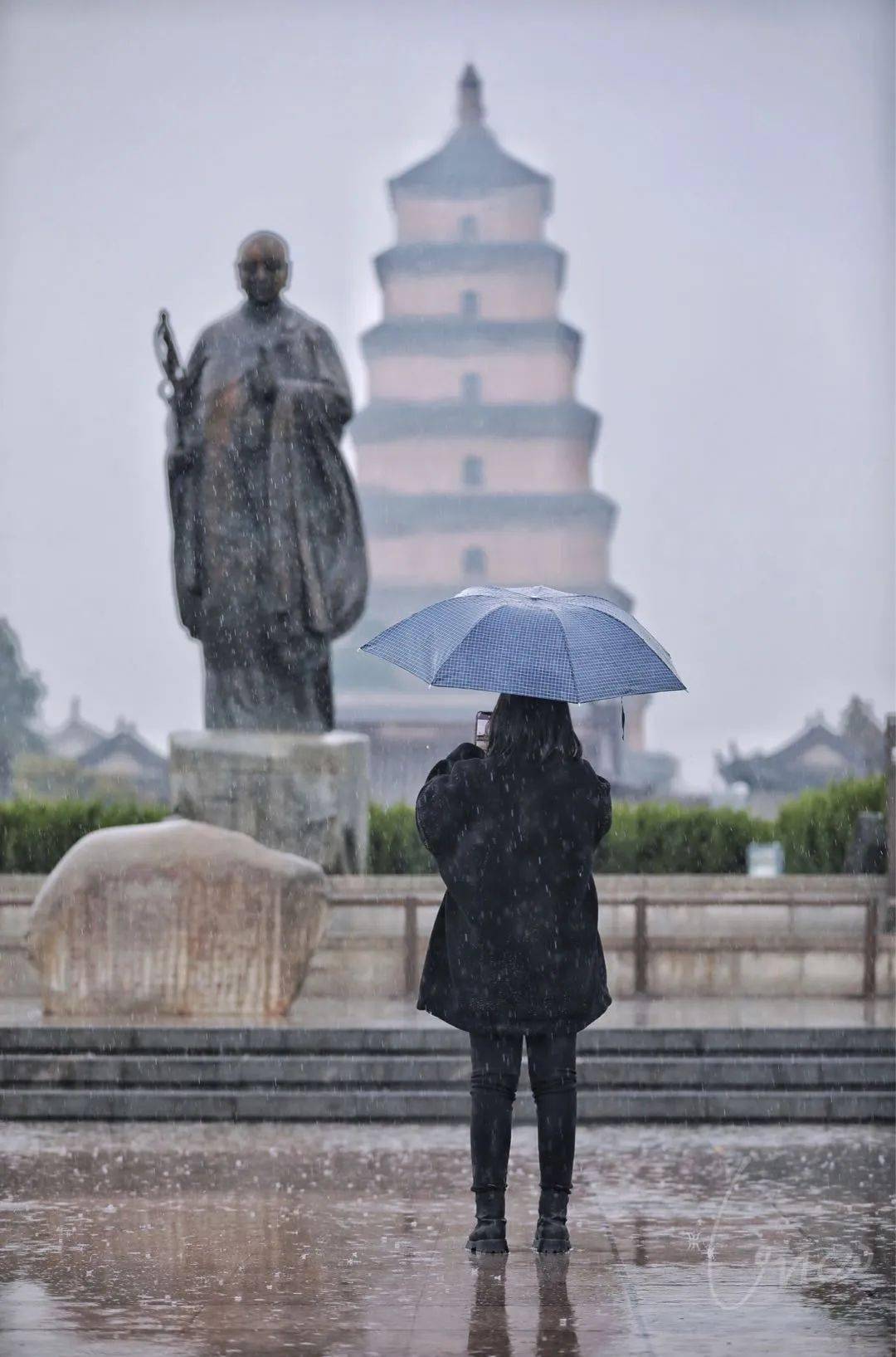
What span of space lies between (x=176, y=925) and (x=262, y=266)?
16.8 feet

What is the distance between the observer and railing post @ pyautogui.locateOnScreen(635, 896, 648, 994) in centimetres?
1245

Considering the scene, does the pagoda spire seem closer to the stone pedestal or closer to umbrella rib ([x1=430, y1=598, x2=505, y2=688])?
the stone pedestal

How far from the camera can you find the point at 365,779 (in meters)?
14.8

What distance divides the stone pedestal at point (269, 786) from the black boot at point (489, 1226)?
27.2 feet

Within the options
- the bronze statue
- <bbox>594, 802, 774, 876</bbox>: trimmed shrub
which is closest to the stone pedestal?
the bronze statue

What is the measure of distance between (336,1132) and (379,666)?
5298 centimetres

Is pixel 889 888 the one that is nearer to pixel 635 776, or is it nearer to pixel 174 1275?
pixel 174 1275

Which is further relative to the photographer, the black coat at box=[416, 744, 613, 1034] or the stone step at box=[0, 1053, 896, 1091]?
the stone step at box=[0, 1053, 896, 1091]

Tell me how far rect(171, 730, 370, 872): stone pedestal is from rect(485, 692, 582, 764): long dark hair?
8.33 meters

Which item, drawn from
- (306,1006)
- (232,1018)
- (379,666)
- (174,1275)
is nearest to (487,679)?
(174,1275)

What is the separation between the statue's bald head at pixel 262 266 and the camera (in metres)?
14.0

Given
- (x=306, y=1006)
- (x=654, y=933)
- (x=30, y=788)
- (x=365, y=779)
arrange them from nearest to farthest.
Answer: (x=306, y=1006) → (x=654, y=933) → (x=365, y=779) → (x=30, y=788)

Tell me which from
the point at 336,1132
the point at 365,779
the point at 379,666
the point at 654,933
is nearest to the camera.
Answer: the point at 336,1132

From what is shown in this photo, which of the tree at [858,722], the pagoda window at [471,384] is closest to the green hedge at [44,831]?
the tree at [858,722]
